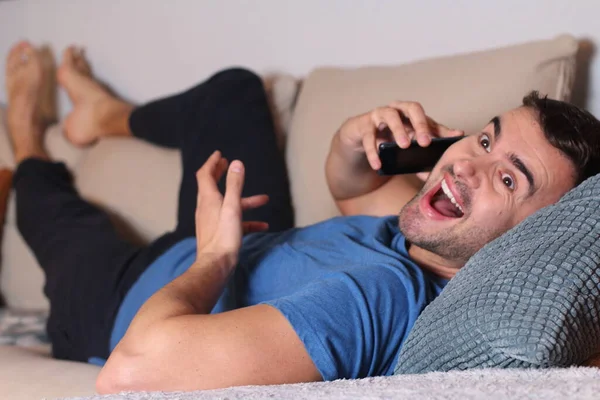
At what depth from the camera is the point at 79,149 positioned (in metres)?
2.00

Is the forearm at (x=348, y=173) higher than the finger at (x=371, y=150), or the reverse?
the finger at (x=371, y=150)

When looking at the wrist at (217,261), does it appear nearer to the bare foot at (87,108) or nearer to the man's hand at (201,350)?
the man's hand at (201,350)

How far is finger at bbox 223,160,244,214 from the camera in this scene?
3.74ft

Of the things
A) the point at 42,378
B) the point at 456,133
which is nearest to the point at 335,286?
the point at 456,133

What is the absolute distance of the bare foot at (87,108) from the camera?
1.92 meters

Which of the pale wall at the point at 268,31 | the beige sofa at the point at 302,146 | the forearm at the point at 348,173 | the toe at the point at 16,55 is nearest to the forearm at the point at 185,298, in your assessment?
the beige sofa at the point at 302,146

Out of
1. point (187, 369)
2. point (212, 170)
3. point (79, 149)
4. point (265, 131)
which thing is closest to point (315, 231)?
point (212, 170)

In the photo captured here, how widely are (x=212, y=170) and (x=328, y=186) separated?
306 millimetres

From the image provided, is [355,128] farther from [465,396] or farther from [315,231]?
[465,396]

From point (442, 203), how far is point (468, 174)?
0.33 ft

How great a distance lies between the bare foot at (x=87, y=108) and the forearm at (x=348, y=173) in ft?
2.29

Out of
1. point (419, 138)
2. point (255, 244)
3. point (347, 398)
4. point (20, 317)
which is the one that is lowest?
point (20, 317)

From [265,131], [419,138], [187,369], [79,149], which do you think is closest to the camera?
[187,369]

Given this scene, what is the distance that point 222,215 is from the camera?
1.13 m
